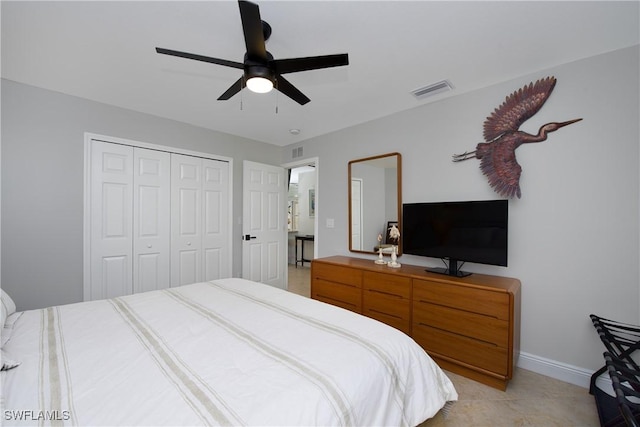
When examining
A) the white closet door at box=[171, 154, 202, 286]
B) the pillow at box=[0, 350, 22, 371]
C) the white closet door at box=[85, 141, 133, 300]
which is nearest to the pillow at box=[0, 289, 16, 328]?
the pillow at box=[0, 350, 22, 371]

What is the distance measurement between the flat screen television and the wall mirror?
0.36m

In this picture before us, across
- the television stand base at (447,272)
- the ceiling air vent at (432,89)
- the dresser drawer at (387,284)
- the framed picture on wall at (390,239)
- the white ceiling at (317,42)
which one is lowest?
the dresser drawer at (387,284)

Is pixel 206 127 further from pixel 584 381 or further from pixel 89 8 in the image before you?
pixel 584 381

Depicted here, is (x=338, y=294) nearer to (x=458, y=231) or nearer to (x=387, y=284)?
(x=387, y=284)

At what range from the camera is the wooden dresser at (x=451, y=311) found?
1.92 m

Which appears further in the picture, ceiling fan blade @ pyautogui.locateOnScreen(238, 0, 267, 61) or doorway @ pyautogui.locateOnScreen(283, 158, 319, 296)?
doorway @ pyautogui.locateOnScreen(283, 158, 319, 296)

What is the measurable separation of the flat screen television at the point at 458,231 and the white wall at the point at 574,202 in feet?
0.95

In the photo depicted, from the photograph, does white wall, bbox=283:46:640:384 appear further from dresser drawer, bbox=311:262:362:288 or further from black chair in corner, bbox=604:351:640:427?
dresser drawer, bbox=311:262:362:288

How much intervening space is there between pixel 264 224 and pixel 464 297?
9.69 feet

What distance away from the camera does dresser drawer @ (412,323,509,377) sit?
192 cm

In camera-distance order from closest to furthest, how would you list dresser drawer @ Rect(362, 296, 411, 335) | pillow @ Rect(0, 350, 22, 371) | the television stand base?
pillow @ Rect(0, 350, 22, 371)
the television stand base
dresser drawer @ Rect(362, 296, 411, 335)

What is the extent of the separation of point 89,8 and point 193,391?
216cm

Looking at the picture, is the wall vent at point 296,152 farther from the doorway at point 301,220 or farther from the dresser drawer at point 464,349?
the dresser drawer at point 464,349
